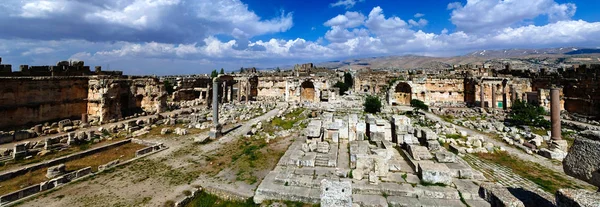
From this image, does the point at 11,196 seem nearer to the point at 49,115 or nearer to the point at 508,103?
the point at 49,115

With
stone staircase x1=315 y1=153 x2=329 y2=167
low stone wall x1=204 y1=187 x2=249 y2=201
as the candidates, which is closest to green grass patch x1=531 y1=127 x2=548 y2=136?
stone staircase x1=315 y1=153 x2=329 y2=167

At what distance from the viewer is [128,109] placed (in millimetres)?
30281

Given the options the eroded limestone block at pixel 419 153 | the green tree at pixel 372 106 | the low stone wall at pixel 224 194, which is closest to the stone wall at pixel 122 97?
the low stone wall at pixel 224 194

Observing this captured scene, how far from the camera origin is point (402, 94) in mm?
37844

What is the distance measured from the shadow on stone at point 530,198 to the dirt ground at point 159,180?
346 inches

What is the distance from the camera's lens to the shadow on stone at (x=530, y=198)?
764 centimetres

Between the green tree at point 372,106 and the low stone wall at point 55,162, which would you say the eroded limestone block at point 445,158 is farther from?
the low stone wall at point 55,162

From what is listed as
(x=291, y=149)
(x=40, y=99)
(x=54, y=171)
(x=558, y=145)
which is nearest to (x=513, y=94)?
(x=558, y=145)

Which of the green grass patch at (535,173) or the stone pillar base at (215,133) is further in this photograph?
the stone pillar base at (215,133)

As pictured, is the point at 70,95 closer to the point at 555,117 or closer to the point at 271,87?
the point at 271,87

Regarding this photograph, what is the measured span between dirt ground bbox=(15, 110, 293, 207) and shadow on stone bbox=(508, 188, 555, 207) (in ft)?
28.9

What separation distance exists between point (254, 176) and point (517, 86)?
36.4 metres

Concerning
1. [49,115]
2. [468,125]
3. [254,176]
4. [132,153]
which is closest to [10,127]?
[49,115]

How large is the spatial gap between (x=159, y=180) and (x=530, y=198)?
1341 cm
